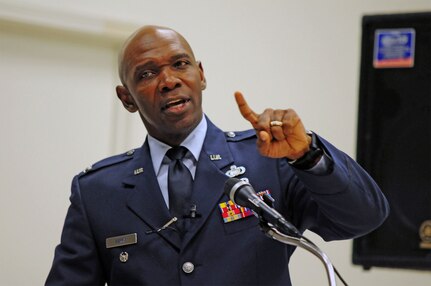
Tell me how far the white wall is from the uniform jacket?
957mm

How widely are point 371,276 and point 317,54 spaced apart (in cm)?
99

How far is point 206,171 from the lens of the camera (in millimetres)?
1938

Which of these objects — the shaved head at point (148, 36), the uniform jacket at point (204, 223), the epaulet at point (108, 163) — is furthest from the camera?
the epaulet at point (108, 163)

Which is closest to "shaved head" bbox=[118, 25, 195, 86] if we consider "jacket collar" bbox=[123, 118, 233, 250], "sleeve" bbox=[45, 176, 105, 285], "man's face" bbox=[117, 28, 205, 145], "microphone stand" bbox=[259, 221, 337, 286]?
"man's face" bbox=[117, 28, 205, 145]

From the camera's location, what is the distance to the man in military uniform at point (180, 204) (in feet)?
6.00

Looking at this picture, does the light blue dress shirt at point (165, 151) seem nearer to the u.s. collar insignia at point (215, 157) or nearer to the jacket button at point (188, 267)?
the u.s. collar insignia at point (215, 157)

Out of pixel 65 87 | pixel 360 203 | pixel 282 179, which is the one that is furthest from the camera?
pixel 65 87

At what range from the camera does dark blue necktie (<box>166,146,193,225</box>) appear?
1904mm

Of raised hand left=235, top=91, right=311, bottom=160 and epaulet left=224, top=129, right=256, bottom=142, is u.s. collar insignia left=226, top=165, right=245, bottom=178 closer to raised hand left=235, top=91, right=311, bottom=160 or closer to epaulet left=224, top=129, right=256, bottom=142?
epaulet left=224, top=129, right=256, bottom=142

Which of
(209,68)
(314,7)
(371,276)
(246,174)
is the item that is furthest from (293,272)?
(246,174)

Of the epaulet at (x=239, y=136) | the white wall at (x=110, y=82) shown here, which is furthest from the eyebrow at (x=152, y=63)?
the white wall at (x=110, y=82)

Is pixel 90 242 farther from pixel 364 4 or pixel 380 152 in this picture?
pixel 364 4

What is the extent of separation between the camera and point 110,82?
316cm

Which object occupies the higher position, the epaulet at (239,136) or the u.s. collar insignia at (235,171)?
the epaulet at (239,136)
